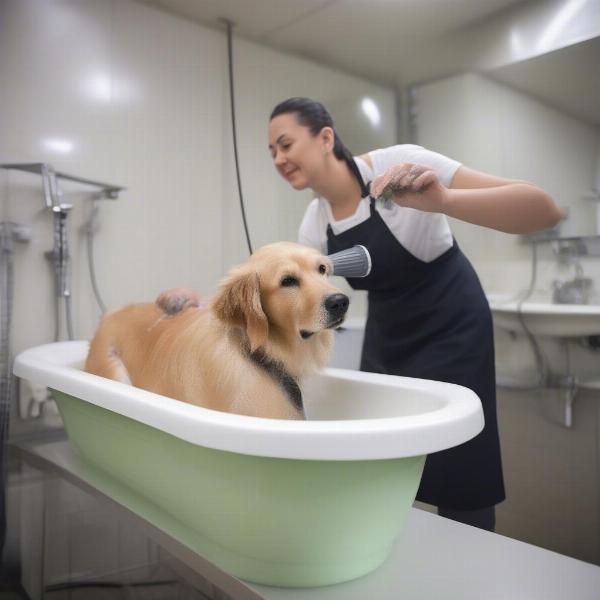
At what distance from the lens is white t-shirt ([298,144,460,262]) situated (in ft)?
3.15

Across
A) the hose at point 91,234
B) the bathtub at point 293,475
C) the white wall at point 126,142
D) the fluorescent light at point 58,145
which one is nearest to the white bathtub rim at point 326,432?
the bathtub at point 293,475

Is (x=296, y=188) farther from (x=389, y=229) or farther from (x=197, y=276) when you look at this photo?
(x=197, y=276)

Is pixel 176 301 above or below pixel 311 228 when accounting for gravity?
below

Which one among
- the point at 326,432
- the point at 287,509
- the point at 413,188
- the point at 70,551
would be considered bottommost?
the point at 70,551

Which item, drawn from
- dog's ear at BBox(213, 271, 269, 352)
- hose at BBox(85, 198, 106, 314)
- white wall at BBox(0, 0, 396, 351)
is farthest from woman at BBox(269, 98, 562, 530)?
hose at BBox(85, 198, 106, 314)

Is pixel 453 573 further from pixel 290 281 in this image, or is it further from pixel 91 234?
pixel 91 234

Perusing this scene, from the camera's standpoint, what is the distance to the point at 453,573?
2.64 ft

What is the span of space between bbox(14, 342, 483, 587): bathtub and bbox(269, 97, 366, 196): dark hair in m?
0.46

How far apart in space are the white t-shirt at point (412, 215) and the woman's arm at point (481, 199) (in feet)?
0.07

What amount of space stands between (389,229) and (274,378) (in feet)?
1.15

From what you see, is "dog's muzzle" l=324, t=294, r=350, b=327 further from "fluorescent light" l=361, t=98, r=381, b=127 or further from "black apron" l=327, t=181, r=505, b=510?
"fluorescent light" l=361, t=98, r=381, b=127

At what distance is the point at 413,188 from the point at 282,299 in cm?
30

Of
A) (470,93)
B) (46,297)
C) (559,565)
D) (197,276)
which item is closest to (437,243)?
(470,93)

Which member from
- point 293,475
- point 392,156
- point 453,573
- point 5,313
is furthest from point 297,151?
point 5,313
